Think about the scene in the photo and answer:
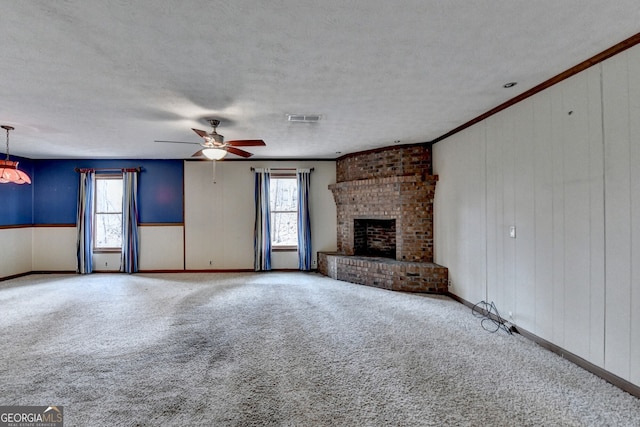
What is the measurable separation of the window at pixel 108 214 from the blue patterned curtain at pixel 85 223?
0.16 metres

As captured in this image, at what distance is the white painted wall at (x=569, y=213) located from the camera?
2.12 metres

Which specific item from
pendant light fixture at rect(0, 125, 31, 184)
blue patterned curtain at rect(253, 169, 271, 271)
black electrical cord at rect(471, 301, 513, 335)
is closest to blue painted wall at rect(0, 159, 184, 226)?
blue patterned curtain at rect(253, 169, 271, 271)

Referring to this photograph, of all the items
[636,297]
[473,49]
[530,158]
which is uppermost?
[473,49]

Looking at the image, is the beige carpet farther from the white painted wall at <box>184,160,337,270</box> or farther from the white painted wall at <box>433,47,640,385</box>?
the white painted wall at <box>184,160,337,270</box>

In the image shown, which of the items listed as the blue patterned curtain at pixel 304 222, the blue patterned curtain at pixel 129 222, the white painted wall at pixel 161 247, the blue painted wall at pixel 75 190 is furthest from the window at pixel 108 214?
the blue patterned curtain at pixel 304 222

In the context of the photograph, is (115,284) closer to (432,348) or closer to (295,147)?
(295,147)

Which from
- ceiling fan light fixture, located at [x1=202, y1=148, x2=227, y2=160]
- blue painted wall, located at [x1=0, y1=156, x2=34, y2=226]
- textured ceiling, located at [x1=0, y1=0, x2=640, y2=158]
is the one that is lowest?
blue painted wall, located at [x1=0, y1=156, x2=34, y2=226]

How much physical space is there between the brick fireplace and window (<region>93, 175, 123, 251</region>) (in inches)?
188

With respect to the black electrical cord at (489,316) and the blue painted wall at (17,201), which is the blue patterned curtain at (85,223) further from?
the black electrical cord at (489,316)

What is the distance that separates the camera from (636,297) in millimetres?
2055

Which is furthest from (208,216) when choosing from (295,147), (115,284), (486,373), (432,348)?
(486,373)

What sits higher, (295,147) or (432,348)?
(295,147)

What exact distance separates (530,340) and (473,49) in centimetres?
284

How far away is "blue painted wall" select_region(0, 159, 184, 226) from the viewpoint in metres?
6.40
